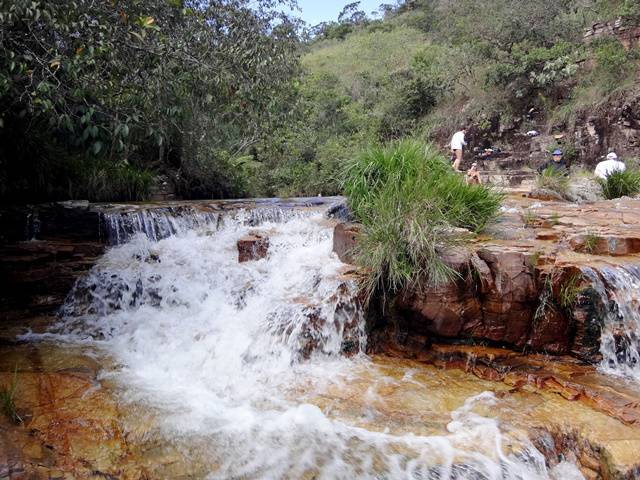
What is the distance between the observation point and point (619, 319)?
4.08m

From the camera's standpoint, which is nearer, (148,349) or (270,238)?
(148,349)

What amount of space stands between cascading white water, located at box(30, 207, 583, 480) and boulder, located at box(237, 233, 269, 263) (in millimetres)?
123

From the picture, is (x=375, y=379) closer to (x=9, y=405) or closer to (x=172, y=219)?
(x=9, y=405)

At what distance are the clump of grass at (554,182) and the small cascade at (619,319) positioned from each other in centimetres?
472

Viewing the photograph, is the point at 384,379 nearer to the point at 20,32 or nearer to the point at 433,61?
the point at 20,32

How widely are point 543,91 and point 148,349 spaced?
A: 14.9m

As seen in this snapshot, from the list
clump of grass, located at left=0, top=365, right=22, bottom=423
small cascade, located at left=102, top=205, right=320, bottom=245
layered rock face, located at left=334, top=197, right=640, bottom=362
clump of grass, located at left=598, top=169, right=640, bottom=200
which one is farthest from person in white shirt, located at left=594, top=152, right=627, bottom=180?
clump of grass, located at left=0, top=365, right=22, bottom=423

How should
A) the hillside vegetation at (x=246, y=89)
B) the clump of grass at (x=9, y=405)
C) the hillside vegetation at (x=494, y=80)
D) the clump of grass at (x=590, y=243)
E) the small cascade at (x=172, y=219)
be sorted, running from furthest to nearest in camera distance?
the hillside vegetation at (x=494, y=80) → the small cascade at (x=172, y=219) → the clump of grass at (x=590, y=243) → the hillside vegetation at (x=246, y=89) → the clump of grass at (x=9, y=405)

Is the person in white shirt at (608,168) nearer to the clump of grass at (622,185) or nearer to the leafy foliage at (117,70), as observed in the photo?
the clump of grass at (622,185)

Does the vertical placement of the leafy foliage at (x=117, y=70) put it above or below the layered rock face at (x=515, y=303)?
above

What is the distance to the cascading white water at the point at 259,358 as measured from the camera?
9.45 feet

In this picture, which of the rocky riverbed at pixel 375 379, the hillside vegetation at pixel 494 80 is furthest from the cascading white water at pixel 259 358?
the hillside vegetation at pixel 494 80

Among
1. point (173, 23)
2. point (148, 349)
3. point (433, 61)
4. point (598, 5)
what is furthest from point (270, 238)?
point (433, 61)

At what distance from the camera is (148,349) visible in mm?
4562
